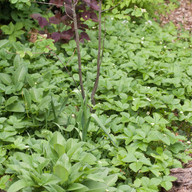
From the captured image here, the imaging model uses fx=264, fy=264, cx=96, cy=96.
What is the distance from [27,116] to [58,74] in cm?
97

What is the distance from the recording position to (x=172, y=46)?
4695mm

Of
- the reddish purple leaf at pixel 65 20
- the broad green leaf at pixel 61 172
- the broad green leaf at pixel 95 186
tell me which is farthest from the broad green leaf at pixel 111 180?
the reddish purple leaf at pixel 65 20

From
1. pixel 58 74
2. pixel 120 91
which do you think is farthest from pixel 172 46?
pixel 58 74

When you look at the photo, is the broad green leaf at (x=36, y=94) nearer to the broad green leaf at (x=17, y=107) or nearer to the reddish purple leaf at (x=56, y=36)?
the broad green leaf at (x=17, y=107)

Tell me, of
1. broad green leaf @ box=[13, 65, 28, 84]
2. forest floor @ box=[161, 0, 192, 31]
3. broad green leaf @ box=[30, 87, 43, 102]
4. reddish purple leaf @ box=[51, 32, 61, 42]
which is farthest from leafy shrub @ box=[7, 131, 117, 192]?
forest floor @ box=[161, 0, 192, 31]

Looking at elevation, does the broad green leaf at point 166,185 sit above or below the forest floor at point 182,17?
below

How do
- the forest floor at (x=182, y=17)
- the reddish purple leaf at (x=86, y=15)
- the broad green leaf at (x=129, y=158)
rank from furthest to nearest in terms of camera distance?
the forest floor at (x=182, y=17) → the reddish purple leaf at (x=86, y=15) → the broad green leaf at (x=129, y=158)

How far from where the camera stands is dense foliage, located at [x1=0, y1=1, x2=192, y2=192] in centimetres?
215

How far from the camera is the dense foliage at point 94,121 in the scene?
7.04 feet

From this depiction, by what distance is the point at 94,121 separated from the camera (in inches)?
114

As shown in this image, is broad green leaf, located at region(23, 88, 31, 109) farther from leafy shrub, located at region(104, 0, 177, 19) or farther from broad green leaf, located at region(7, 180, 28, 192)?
leafy shrub, located at region(104, 0, 177, 19)

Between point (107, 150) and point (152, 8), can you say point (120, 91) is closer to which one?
point (107, 150)

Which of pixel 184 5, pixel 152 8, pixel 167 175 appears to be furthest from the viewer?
pixel 184 5

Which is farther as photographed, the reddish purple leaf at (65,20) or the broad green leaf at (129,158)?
the reddish purple leaf at (65,20)
